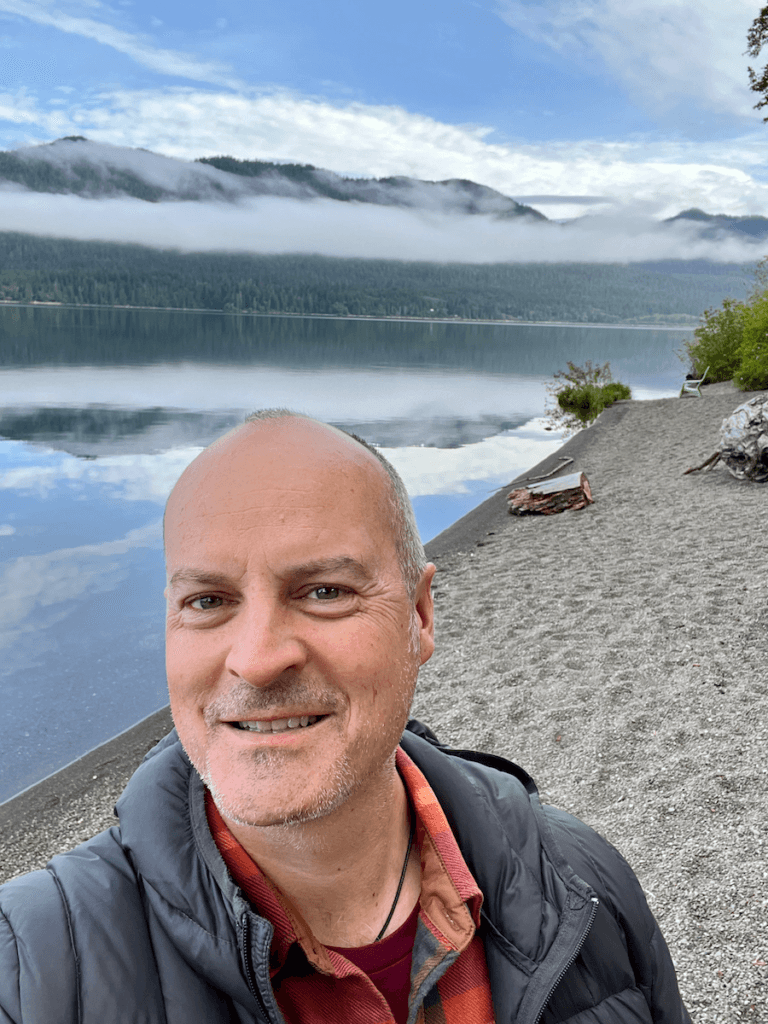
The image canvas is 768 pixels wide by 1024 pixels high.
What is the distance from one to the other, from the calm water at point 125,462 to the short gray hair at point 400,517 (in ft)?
0.71

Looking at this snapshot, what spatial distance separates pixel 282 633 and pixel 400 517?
0.34 metres

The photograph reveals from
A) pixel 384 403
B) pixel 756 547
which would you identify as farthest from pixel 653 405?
pixel 756 547

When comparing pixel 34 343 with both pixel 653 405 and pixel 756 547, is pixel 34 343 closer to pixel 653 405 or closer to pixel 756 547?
pixel 653 405

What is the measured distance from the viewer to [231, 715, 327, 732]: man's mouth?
119cm

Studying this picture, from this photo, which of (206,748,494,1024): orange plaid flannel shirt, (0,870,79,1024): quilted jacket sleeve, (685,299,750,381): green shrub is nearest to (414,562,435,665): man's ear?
(206,748,494,1024): orange plaid flannel shirt

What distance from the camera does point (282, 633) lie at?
1.18 metres

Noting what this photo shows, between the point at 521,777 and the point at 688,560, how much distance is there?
857cm

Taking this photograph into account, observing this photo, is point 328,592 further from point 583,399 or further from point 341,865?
point 583,399

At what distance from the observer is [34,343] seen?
7044cm

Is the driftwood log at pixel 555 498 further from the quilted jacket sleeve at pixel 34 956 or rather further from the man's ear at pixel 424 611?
the quilted jacket sleeve at pixel 34 956

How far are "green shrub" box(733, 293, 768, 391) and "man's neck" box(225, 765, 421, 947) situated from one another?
94.6 ft

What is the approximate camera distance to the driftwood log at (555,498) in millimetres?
14477

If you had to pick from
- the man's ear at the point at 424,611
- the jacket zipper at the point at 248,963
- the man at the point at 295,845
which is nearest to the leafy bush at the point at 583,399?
the man's ear at the point at 424,611

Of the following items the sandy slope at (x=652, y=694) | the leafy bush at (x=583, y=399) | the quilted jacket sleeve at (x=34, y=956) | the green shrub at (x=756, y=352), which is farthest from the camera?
the leafy bush at (x=583, y=399)
